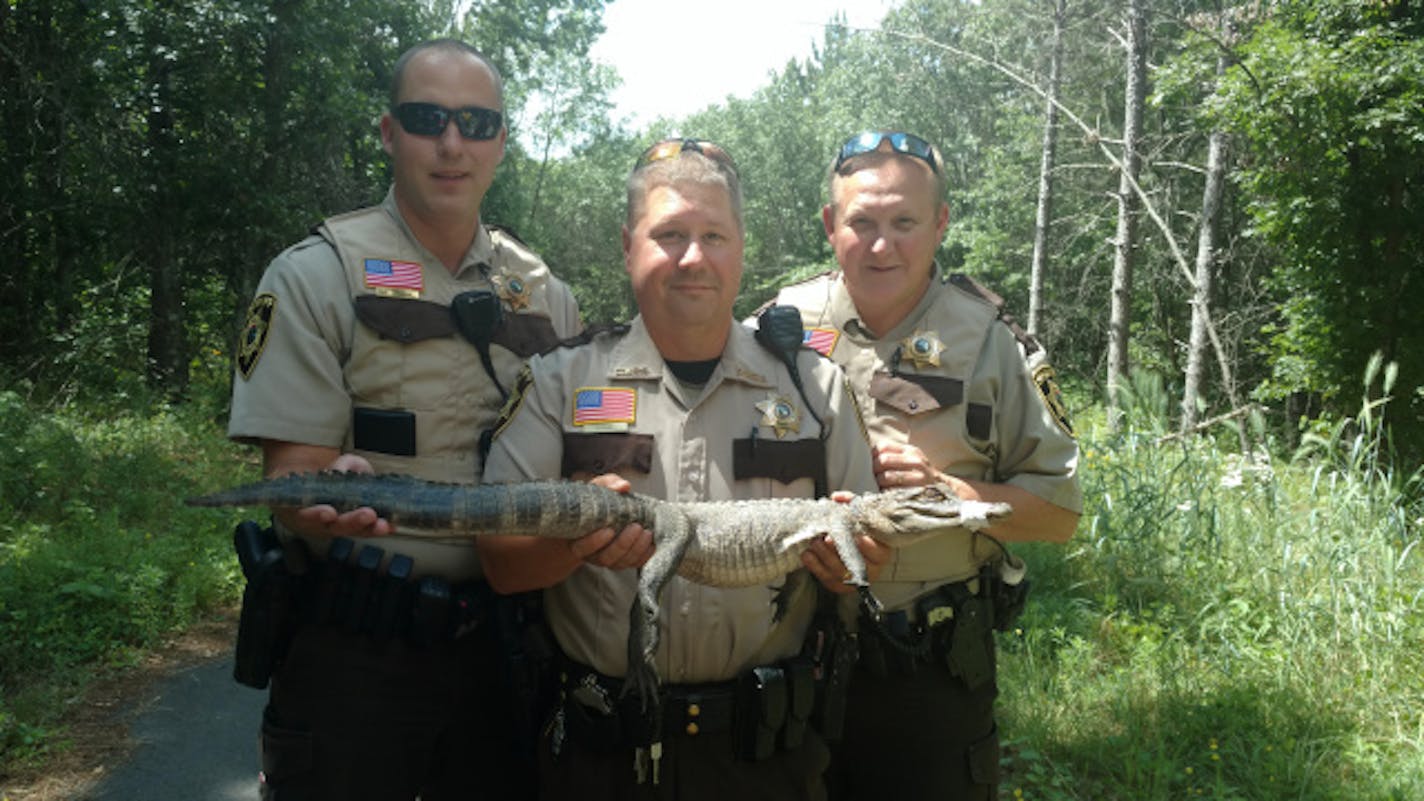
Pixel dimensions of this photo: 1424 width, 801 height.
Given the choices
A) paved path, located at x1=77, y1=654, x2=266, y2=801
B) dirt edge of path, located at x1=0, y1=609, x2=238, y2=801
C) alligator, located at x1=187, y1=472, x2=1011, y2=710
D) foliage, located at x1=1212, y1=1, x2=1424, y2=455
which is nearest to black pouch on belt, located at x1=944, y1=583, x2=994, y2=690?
alligator, located at x1=187, y1=472, x2=1011, y2=710

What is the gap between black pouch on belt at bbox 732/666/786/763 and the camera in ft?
8.70

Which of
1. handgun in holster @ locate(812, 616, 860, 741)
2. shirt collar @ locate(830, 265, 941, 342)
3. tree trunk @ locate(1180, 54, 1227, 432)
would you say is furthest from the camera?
tree trunk @ locate(1180, 54, 1227, 432)

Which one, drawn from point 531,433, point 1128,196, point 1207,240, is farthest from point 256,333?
point 1207,240

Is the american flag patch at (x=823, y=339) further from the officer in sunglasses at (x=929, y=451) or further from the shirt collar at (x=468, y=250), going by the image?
the shirt collar at (x=468, y=250)

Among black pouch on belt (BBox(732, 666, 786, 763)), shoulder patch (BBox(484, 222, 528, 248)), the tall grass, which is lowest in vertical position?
the tall grass

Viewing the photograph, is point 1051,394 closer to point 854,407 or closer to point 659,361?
point 854,407

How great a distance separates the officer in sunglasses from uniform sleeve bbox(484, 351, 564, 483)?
107 centimetres

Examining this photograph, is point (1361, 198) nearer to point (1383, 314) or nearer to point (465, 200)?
point (1383, 314)

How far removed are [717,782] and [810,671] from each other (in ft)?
1.34

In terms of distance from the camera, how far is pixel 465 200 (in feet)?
10.8

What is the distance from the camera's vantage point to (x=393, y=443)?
3119 millimetres

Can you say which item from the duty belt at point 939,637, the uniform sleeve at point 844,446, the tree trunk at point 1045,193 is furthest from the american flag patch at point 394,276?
the tree trunk at point 1045,193

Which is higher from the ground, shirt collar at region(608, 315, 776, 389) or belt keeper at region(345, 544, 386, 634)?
shirt collar at region(608, 315, 776, 389)

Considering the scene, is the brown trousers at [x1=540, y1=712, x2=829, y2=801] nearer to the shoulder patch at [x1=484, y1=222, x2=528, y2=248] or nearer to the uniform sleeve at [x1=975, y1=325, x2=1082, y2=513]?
the uniform sleeve at [x1=975, y1=325, x2=1082, y2=513]
